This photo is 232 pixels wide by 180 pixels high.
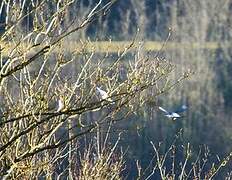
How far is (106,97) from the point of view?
4168 millimetres

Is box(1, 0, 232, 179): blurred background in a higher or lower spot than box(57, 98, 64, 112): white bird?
lower

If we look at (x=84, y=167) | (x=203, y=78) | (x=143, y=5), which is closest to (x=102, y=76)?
(x=84, y=167)

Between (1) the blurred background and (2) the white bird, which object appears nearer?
(2) the white bird

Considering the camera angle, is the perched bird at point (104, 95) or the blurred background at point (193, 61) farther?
the blurred background at point (193, 61)

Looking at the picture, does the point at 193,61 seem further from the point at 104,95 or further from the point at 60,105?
the point at 60,105

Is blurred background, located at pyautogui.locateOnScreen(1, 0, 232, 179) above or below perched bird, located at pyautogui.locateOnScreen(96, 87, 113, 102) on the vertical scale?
below

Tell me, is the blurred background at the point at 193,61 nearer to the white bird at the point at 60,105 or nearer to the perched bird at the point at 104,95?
the perched bird at the point at 104,95

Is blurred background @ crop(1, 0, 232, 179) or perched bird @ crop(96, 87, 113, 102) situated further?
blurred background @ crop(1, 0, 232, 179)

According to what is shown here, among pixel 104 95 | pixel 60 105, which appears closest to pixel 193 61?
pixel 104 95

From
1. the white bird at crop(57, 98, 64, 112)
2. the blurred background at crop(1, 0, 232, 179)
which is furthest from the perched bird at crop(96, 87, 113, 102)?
the blurred background at crop(1, 0, 232, 179)

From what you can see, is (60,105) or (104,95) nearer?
(60,105)

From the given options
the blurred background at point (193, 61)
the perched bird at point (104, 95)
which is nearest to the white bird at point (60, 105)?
the perched bird at point (104, 95)

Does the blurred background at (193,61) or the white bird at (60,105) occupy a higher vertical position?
the white bird at (60,105)

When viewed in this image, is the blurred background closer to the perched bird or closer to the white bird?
the perched bird
